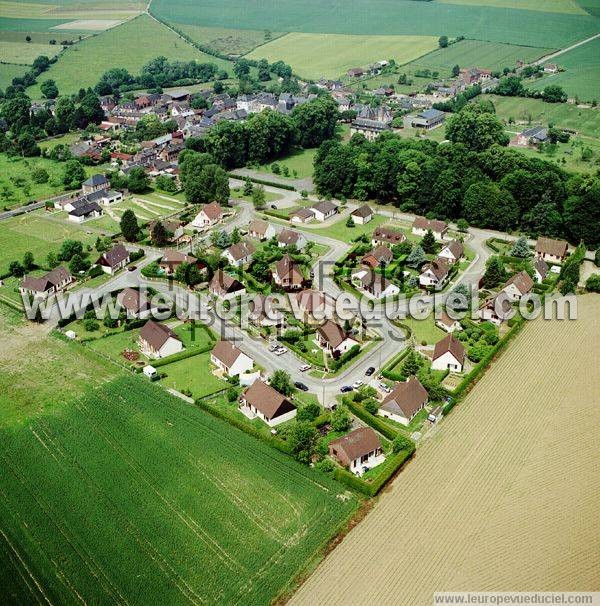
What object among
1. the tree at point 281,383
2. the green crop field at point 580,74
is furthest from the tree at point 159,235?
the green crop field at point 580,74

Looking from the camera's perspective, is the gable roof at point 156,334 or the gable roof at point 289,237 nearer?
the gable roof at point 156,334

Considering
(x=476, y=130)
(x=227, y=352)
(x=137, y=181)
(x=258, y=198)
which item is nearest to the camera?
(x=227, y=352)

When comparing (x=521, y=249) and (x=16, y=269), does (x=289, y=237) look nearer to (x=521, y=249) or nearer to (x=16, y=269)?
(x=521, y=249)

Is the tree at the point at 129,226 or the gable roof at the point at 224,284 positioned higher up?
the tree at the point at 129,226

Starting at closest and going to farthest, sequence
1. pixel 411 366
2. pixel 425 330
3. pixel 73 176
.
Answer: pixel 411 366
pixel 425 330
pixel 73 176

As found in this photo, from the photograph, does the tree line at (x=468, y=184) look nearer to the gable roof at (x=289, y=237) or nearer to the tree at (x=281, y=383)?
the gable roof at (x=289, y=237)

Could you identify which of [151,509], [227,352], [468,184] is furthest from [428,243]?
[151,509]

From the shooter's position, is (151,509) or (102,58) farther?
(102,58)

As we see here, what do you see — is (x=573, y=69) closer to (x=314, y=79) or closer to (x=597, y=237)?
(x=314, y=79)
